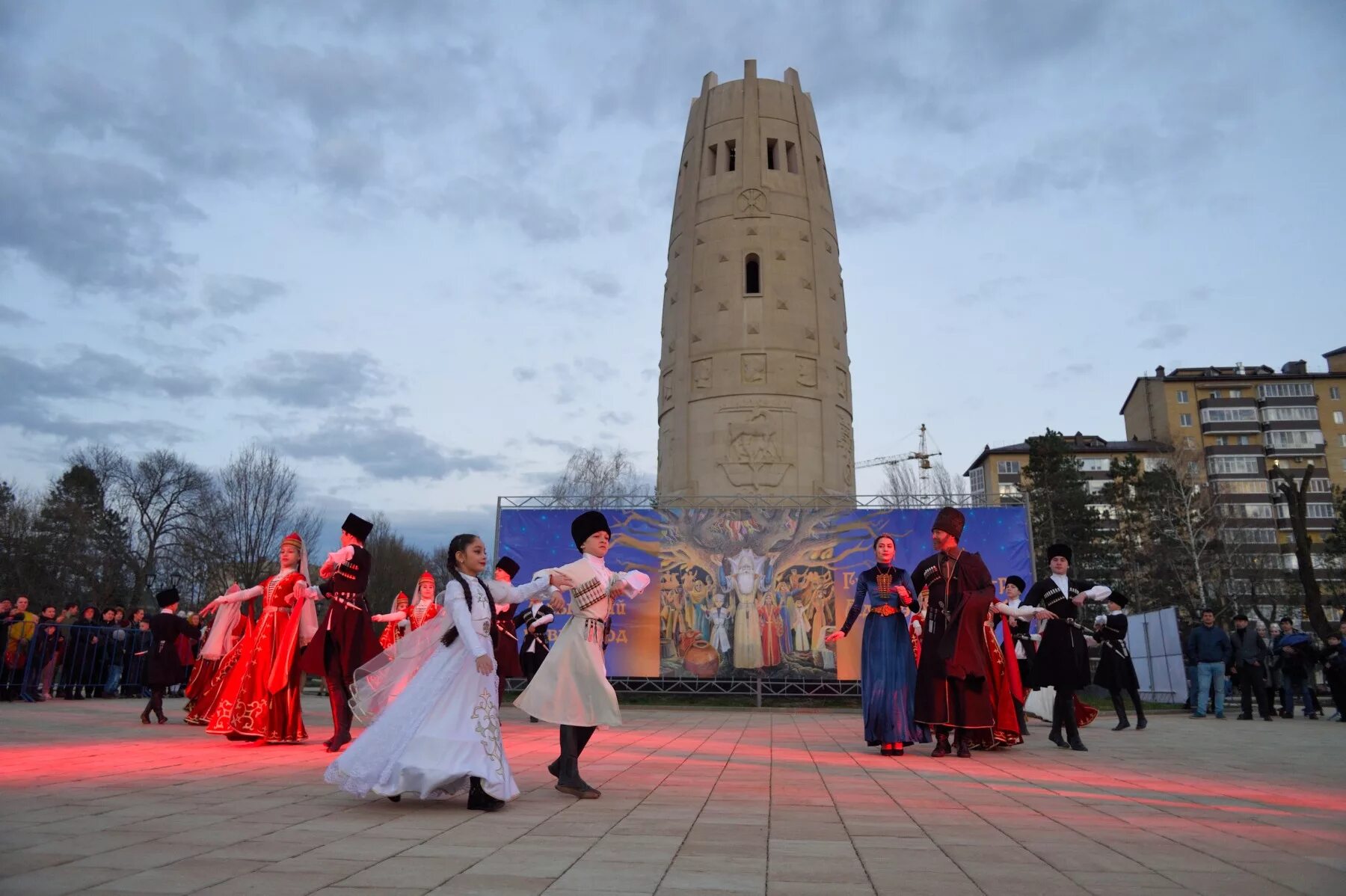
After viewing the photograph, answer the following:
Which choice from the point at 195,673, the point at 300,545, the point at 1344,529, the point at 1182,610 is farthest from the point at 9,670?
the point at 1344,529

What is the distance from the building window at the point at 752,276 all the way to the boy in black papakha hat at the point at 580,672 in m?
21.5

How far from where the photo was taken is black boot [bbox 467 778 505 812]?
5.22 m

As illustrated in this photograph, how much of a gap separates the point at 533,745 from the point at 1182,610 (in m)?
44.6

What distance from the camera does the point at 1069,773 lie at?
24.8 ft

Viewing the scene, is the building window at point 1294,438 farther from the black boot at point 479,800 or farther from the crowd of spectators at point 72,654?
the black boot at point 479,800

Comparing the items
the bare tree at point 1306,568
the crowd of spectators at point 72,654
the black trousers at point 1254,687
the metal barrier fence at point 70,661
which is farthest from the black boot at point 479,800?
the bare tree at point 1306,568

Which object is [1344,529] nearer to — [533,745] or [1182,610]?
[1182,610]

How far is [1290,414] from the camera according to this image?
69.4 metres

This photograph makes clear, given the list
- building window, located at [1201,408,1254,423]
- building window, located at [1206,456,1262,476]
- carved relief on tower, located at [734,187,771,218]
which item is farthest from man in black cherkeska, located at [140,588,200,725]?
building window, located at [1201,408,1254,423]

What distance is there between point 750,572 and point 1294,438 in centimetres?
6666

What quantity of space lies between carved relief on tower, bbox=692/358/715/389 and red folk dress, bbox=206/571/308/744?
57.4ft

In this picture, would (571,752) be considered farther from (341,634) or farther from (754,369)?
(754,369)

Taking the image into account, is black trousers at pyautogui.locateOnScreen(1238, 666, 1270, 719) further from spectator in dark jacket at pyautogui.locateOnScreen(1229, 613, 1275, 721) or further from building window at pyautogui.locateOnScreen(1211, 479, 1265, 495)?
building window at pyautogui.locateOnScreen(1211, 479, 1265, 495)

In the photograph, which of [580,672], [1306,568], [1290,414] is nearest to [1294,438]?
[1290,414]
